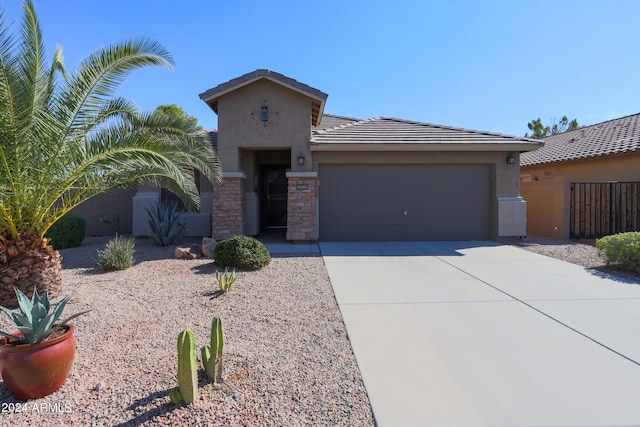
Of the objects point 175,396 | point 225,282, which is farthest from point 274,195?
point 175,396

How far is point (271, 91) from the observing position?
432 inches

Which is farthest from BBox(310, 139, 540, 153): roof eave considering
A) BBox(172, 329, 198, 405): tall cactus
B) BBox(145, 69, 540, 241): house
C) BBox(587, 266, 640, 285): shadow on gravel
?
BBox(172, 329, 198, 405): tall cactus

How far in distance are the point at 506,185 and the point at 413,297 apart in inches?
295

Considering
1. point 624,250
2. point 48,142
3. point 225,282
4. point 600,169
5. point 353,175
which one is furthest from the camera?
point 600,169

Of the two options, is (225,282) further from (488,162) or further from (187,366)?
(488,162)

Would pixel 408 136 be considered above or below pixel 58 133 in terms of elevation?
→ above

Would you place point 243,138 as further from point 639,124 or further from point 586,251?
point 639,124

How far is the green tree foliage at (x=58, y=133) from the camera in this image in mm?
5000

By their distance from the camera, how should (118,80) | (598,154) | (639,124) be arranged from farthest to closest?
(639,124), (598,154), (118,80)

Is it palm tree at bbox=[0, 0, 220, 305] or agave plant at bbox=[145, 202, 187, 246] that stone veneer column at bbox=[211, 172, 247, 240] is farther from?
palm tree at bbox=[0, 0, 220, 305]

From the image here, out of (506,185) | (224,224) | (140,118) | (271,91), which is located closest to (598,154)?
(506,185)

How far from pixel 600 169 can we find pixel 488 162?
6690mm

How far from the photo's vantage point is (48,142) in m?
5.23

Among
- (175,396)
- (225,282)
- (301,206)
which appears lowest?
(175,396)
